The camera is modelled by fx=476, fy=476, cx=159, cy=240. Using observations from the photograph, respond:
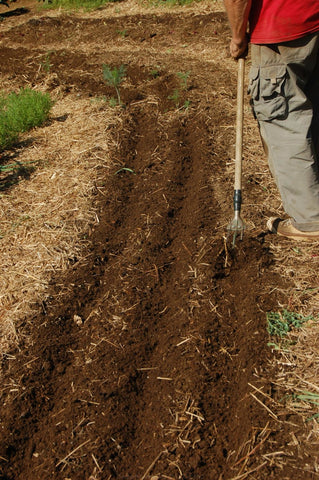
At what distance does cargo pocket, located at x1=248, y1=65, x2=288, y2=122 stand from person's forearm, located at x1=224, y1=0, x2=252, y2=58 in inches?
7.0

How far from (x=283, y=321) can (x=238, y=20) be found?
72.4 inches

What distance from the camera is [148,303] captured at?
316 centimetres

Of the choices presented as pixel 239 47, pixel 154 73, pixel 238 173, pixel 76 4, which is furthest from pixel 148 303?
pixel 76 4

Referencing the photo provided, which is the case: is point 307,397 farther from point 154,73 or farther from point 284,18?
point 154,73

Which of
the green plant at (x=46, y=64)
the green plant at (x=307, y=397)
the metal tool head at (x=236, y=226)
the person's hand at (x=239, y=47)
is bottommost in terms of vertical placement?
the green plant at (x=307, y=397)

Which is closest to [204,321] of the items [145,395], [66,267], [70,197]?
[145,395]

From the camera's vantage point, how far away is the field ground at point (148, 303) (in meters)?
2.40

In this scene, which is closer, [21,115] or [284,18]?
[284,18]

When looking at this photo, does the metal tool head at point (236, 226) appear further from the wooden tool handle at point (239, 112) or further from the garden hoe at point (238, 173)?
the wooden tool handle at point (239, 112)

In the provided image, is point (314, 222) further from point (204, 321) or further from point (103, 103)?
point (103, 103)

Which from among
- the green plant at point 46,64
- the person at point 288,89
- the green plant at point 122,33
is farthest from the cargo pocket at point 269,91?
the green plant at point 122,33

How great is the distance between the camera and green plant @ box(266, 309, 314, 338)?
286 cm

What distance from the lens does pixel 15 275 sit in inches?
137

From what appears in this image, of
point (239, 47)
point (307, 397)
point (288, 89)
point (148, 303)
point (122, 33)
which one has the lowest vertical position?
point (307, 397)
